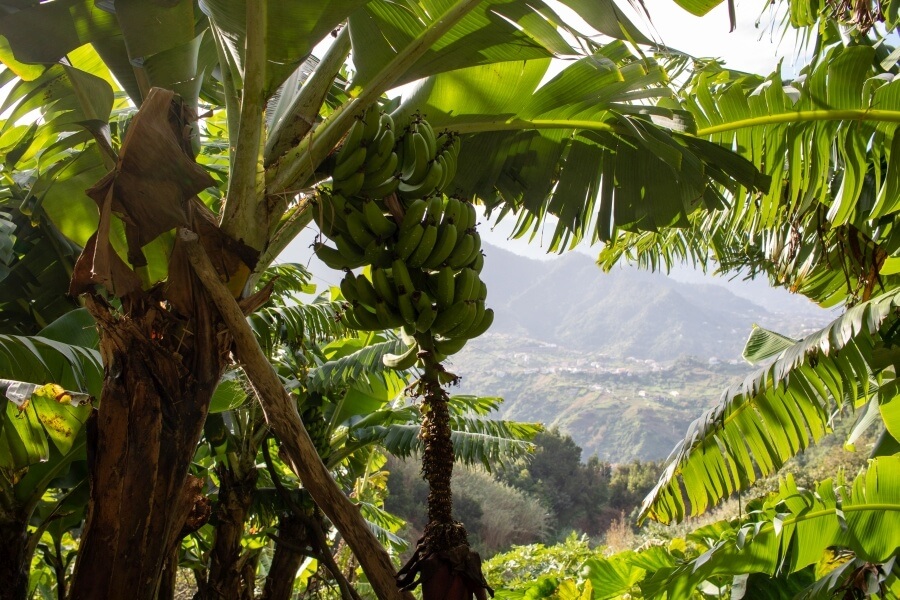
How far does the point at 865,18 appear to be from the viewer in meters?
2.52

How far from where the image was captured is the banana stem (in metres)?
1.30

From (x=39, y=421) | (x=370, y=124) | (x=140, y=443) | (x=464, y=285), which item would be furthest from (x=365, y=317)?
(x=39, y=421)

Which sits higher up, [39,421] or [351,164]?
[351,164]

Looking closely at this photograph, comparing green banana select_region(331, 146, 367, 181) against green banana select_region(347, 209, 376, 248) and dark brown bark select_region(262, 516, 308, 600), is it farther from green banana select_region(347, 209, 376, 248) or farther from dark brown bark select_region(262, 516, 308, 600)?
dark brown bark select_region(262, 516, 308, 600)

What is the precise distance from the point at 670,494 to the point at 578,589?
767 millimetres

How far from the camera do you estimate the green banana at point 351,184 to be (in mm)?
1614

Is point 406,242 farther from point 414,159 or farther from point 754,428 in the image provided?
point 754,428

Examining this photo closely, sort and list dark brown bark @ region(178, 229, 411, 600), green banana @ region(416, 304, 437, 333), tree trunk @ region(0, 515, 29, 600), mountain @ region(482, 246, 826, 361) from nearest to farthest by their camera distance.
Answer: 1. dark brown bark @ region(178, 229, 411, 600)
2. green banana @ region(416, 304, 437, 333)
3. tree trunk @ region(0, 515, 29, 600)
4. mountain @ region(482, 246, 826, 361)

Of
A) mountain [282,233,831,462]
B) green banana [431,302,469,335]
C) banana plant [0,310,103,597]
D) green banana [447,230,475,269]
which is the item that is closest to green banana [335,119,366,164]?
green banana [447,230,475,269]

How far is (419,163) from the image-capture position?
165 centimetres

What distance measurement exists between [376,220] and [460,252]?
0.76 ft

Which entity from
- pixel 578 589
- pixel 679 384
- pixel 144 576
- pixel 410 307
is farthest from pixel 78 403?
pixel 679 384

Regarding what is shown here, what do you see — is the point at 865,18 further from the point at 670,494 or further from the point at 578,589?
the point at 578,589

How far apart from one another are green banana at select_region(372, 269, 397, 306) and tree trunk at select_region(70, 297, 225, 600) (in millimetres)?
415
